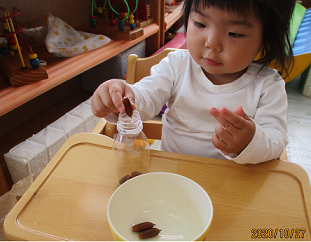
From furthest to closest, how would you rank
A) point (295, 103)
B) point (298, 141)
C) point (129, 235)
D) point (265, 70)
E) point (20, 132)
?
point (295, 103), point (298, 141), point (20, 132), point (265, 70), point (129, 235)

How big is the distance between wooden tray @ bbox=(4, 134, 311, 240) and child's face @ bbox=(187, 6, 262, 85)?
0.25m

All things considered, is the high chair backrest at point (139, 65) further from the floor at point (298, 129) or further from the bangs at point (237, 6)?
the floor at point (298, 129)

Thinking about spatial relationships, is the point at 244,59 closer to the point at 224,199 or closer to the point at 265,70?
the point at 265,70

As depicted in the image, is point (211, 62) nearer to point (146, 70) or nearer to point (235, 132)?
point (235, 132)

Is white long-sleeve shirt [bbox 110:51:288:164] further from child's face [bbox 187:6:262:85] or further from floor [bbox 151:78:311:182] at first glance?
floor [bbox 151:78:311:182]

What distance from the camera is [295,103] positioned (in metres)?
2.11

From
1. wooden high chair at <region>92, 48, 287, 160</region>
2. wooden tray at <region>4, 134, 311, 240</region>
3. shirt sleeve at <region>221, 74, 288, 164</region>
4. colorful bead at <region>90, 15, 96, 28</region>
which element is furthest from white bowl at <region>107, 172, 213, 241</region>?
colorful bead at <region>90, 15, 96, 28</region>

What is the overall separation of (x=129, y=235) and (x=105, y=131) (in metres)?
0.46

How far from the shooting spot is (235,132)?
48cm

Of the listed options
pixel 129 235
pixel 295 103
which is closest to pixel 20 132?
pixel 129 235

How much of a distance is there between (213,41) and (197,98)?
8.2 inches

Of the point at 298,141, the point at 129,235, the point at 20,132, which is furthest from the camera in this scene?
the point at 298,141

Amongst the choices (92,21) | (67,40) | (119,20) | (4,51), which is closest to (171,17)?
(119,20)
